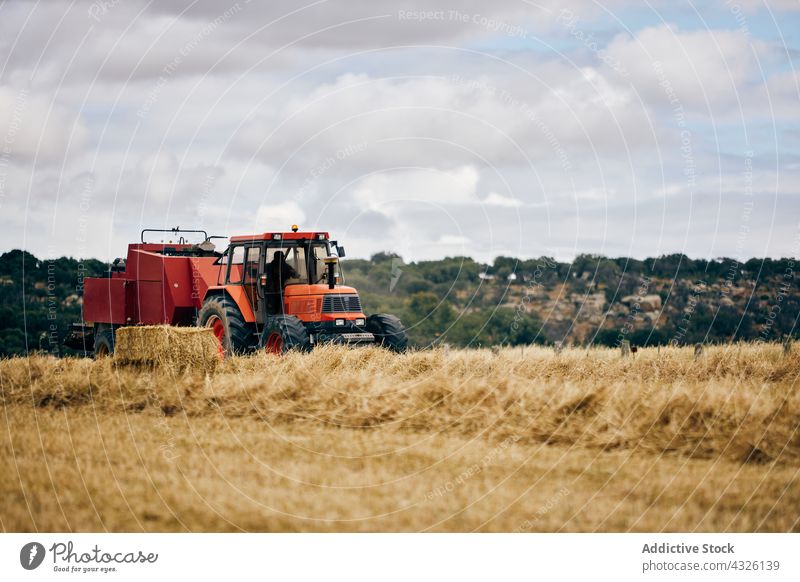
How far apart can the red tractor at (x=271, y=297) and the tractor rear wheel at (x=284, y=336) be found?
20 mm

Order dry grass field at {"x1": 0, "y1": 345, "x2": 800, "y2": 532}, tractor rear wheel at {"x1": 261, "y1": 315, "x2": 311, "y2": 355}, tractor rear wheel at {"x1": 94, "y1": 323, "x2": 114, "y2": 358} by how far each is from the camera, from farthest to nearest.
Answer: tractor rear wheel at {"x1": 94, "y1": 323, "x2": 114, "y2": 358}, tractor rear wheel at {"x1": 261, "y1": 315, "x2": 311, "y2": 355}, dry grass field at {"x1": 0, "y1": 345, "x2": 800, "y2": 532}

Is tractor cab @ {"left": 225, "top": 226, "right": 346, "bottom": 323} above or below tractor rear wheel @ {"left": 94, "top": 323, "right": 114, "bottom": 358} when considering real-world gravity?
above

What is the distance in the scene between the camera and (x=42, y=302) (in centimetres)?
3569

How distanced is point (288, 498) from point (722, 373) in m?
11.9

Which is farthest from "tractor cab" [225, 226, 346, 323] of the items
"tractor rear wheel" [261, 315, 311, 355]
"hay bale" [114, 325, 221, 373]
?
"hay bale" [114, 325, 221, 373]

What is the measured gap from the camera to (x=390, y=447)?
11875mm

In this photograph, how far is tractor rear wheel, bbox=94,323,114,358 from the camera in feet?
76.2

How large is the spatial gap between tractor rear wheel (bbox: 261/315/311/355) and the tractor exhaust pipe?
1242 millimetres

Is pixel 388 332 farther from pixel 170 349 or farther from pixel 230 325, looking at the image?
pixel 170 349

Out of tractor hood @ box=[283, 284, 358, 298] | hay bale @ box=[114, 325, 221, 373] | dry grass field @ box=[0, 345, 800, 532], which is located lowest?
dry grass field @ box=[0, 345, 800, 532]

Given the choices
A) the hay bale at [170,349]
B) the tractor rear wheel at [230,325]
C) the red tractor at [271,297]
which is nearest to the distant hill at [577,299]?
the red tractor at [271,297]

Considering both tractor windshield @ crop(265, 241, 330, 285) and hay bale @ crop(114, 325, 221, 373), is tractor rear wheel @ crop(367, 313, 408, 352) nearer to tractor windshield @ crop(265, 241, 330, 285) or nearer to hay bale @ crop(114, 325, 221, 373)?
tractor windshield @ crop(265, 241, 330, 285)

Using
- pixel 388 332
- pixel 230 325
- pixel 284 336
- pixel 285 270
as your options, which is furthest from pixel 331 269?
pixel 230 325

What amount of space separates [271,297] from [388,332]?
8.85 ft
